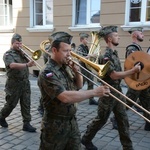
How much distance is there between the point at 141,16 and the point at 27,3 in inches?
185

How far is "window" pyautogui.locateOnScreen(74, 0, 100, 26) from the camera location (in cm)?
952

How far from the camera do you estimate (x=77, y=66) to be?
3020 mm

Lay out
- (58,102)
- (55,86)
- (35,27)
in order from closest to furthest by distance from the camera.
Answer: (55,86), (58,102), (35,27)

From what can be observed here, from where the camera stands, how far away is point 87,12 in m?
9.70

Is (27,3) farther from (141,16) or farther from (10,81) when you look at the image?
(10,81)

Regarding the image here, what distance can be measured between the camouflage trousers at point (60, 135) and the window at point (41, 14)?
7.96m

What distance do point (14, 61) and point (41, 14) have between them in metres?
6.49

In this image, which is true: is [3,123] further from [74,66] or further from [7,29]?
[7,29]

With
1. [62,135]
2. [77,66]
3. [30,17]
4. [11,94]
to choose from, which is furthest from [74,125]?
[30,17]

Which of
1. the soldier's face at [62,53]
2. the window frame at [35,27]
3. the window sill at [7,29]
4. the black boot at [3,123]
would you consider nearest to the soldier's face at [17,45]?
the black boot at [3,123]

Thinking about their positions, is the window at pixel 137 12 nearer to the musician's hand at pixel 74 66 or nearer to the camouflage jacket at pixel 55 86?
the musician's hand at pixel 74 66

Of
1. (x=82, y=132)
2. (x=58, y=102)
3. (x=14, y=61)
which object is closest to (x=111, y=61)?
(x=58, y=102)

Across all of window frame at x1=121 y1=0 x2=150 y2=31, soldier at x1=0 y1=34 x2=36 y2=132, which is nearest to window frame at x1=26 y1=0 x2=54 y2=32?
window frame at x1=121 y1=0 x2=150 y2=31

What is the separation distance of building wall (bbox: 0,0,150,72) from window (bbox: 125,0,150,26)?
197mm
